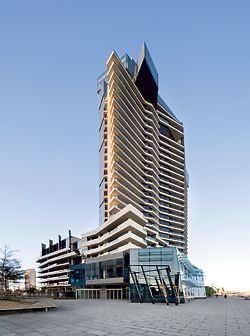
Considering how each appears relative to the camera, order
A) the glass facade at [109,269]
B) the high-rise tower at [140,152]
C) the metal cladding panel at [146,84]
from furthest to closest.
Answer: the metal cladding panel at [146,84]
the high-rise tower at [140,152]
the glass facade at [109,269]

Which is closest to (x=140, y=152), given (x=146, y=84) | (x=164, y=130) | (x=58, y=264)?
(x=146, y=84)

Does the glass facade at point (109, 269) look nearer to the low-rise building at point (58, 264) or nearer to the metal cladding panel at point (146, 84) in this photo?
the low-rise building at point (58, 264)

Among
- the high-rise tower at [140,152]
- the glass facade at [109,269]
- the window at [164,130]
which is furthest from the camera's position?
the window at [164,130]

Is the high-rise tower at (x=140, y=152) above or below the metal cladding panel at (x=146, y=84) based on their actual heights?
below

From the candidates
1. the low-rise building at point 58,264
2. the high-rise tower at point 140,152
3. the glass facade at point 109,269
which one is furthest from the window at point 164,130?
the glass facade at point 109,269

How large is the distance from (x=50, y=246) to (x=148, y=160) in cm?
6084

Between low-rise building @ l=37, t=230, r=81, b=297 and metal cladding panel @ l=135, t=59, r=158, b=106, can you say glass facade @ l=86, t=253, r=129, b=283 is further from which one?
metal cladding panel @ l=135, t=59, r=158, b=106

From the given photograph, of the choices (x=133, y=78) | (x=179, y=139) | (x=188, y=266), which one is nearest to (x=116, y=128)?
(x=133, y=78)

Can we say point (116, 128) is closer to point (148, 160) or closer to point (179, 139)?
point (148, 160)

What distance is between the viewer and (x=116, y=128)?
3674 inches

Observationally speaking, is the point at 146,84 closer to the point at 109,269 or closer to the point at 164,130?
the point at 164,130

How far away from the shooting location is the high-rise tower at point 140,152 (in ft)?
305

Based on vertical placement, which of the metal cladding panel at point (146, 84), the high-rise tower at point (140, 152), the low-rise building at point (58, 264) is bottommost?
the low-rise building at point (58, 264)

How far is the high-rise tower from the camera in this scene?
92.9m
